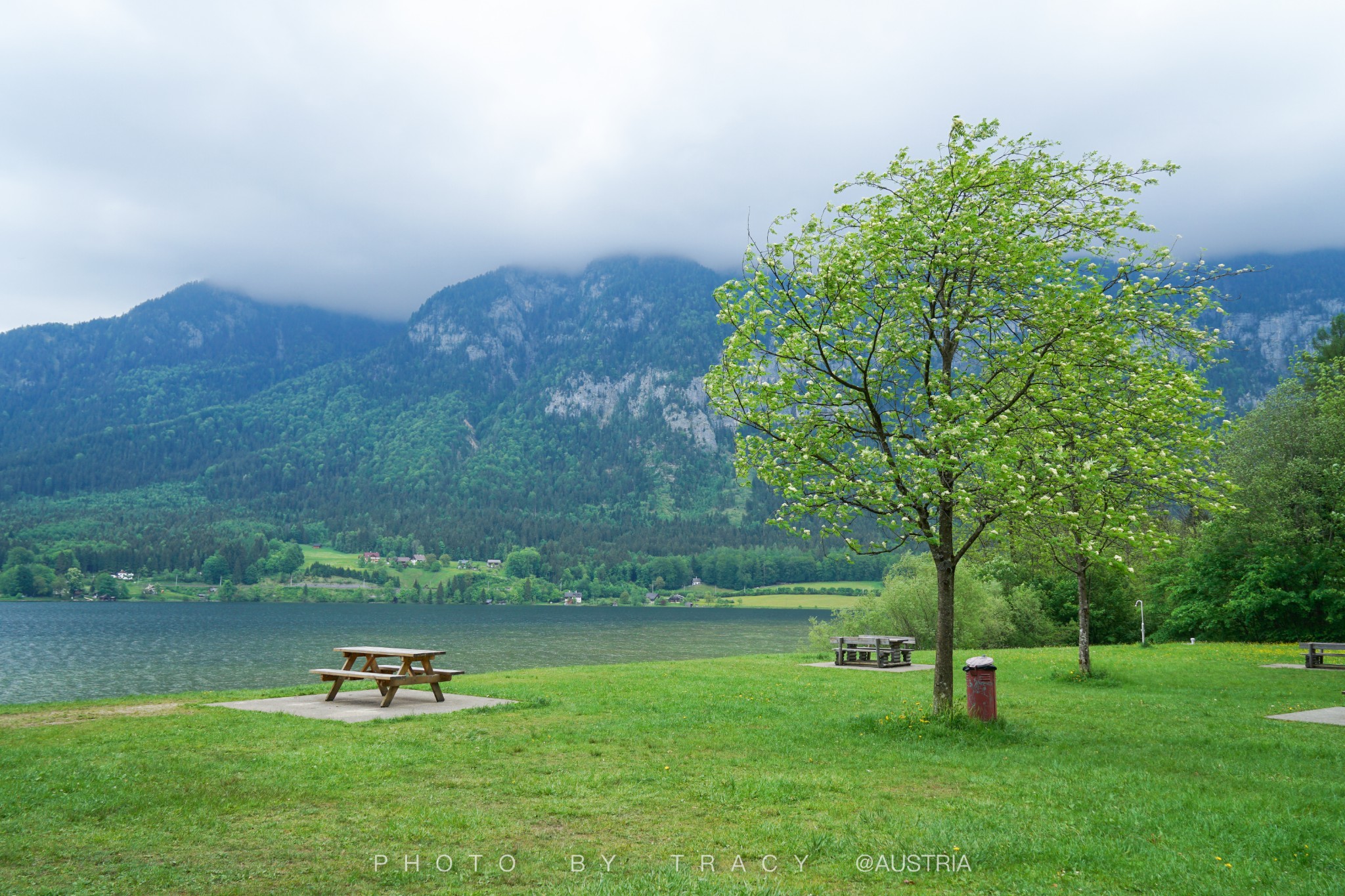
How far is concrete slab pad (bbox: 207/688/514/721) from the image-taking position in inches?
611

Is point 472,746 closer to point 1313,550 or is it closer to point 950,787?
point 950,787

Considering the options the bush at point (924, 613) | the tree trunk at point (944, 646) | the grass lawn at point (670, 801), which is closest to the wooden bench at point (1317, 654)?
the grass lawn at point (670, 801)

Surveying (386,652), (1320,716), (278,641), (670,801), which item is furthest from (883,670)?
(278,641)

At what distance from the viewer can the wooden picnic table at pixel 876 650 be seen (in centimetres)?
2786

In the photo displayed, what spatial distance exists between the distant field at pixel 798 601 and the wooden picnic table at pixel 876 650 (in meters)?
137

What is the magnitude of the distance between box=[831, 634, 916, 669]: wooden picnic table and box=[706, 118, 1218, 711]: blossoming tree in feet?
45.4

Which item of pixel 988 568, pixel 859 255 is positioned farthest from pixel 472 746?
pixel 988 568

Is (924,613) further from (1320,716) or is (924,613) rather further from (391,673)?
(391,673)

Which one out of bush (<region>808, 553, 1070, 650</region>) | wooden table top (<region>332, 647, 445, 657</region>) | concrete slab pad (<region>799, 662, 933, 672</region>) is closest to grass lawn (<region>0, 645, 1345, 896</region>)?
wooden table top (<region>332, 647, 445, 657</region>)

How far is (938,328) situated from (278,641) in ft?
220

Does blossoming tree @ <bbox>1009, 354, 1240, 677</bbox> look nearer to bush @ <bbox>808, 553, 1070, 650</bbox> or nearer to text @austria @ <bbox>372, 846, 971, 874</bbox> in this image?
text @austria @ <bbox>372, 846, 971, 874</bbox>

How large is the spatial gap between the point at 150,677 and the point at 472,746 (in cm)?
3723

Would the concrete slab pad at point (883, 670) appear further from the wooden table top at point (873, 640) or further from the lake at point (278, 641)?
the lake at point (278, 641)

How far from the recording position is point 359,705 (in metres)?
17.1
